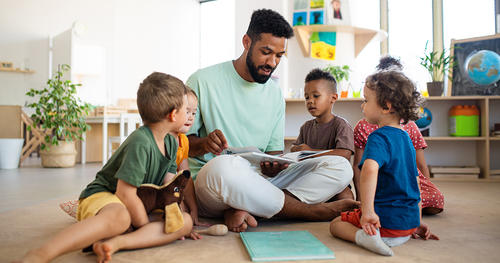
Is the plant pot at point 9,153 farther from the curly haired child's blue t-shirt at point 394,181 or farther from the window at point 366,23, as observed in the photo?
the curly haired child's blue t-shirt at point 394,181

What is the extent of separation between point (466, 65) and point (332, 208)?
272 centimetres

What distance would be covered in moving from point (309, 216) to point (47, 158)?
4.14m

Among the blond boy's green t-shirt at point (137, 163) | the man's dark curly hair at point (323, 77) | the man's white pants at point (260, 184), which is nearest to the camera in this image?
the blond boy's green t-shirt at point (137, 163)

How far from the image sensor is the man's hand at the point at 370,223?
124 centimetres

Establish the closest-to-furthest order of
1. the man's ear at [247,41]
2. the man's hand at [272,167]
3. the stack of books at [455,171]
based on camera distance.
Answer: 1. the man's hand at [272,167]
2. the man's ear at [247,41]
3. the stack of books at [455,171]

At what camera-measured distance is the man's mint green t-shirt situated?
188cm

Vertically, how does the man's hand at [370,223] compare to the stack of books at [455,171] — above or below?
above

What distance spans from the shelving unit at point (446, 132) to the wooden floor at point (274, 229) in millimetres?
1271

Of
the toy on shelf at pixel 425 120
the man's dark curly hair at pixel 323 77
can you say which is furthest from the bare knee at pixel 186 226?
the toy on shelf at pixel 425 120

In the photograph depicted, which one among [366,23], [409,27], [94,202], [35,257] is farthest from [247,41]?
[409,27]

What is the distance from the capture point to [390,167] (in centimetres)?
131

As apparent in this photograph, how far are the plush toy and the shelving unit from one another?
2.52 meters

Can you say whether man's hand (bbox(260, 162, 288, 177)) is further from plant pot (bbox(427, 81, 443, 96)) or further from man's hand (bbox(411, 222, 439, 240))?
plant pot (bbox(427, 81, 443, 96))

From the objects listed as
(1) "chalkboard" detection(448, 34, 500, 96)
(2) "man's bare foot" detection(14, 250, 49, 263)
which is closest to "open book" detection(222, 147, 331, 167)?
(2) "man's bare foot" detection(14, 250, 49, 263)
